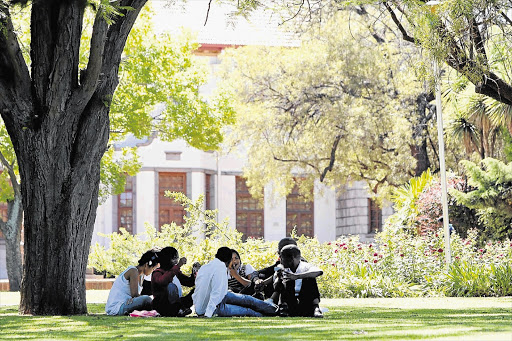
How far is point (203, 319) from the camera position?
10.6 m

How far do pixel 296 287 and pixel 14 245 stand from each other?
16384mm

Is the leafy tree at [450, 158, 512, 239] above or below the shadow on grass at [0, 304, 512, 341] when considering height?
above

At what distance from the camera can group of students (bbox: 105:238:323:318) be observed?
1073cm

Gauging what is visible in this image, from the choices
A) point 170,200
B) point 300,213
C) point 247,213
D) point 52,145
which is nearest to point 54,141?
point 52,145

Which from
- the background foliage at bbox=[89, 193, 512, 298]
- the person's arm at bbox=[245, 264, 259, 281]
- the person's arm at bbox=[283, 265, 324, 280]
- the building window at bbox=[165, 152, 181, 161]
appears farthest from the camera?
the building window at bbox=[165, 152, 181, 161]

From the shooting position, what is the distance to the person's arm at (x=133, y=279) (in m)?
11.5

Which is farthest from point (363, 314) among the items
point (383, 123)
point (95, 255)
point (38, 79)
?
point (383, 123)

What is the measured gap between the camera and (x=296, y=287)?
10.8 m

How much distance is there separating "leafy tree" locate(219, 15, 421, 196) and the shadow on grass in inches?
718

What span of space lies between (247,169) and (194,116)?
11.2 meters

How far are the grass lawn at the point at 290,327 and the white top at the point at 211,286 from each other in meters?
0.29

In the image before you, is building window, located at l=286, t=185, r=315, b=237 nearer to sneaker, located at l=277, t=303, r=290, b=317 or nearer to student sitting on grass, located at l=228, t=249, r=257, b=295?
student sitting on grass, located at l=228, t=249, r=257, b=295

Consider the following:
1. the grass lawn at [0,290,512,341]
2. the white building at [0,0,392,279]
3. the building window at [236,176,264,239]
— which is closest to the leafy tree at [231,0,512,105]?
the grass lawn at [0,290,512,341]

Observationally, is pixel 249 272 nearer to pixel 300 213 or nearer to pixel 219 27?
pixel 219 27
